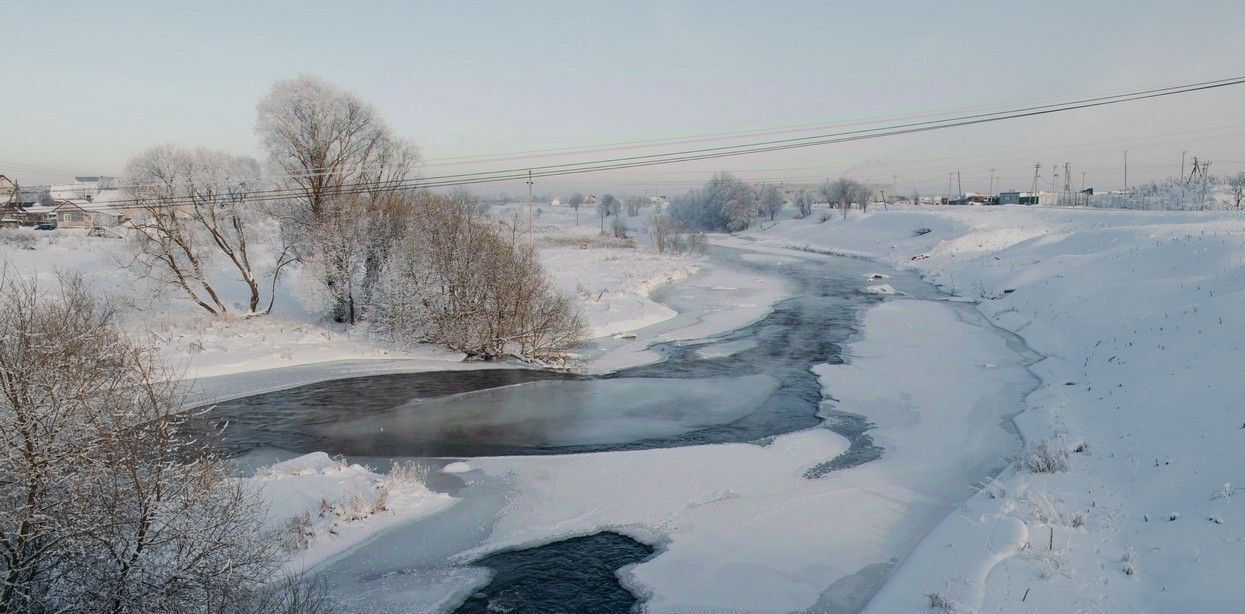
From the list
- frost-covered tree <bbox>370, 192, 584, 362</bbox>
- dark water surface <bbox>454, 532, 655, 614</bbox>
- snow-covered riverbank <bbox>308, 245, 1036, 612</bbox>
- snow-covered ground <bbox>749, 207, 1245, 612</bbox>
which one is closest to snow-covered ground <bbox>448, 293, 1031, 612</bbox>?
snow-covered riverbank <bbox>308, 245, 1036, 612</bbox>

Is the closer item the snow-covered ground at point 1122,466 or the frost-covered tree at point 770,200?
the snow-covered ground at point 1122,466

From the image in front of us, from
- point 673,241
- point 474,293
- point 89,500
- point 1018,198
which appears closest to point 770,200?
point 1018,198

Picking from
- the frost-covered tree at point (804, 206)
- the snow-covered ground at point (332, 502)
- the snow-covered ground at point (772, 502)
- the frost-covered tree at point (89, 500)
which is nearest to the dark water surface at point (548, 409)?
the snow-covered ground at point (772, 502)

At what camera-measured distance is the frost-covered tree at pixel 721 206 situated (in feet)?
352

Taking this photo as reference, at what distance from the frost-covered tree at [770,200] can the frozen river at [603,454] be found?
89675 mm

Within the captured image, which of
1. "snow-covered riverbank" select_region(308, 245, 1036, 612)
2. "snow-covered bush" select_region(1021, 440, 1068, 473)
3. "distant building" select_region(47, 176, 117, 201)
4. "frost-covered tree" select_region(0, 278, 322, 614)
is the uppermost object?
"distant building" select_region(47, 176, 117, 201)

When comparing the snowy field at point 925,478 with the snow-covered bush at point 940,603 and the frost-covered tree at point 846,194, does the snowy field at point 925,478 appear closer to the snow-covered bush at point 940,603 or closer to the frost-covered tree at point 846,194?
the snow-covered bush at point 940,603

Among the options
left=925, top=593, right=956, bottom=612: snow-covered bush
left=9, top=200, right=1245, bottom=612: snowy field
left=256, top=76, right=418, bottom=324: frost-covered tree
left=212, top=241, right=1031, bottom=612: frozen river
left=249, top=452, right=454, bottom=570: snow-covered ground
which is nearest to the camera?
left=925, top=593, right=956, bottom=612: snow-covered bush

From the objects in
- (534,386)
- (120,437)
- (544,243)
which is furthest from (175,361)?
(544,243)

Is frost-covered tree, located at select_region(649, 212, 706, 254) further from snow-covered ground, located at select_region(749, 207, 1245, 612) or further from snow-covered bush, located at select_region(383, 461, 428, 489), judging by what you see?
snow-covered bush, located at select_region(383, 461, 428, 489)

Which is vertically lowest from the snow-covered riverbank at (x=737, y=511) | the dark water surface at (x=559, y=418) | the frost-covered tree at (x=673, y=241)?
the snow-covered riverbank at (x=737, y=511)

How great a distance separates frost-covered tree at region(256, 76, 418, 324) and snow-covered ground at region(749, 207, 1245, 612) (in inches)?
760

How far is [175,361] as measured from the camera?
71.8ft

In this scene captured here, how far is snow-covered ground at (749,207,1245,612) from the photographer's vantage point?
8.20m
